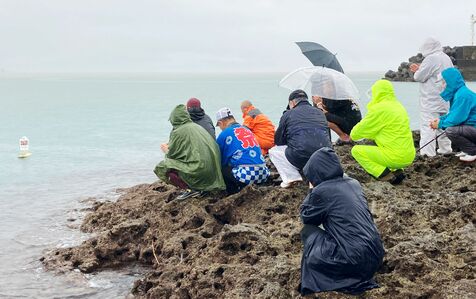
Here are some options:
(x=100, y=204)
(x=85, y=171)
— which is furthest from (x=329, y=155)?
(x=85, y=171)

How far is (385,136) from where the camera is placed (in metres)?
10.5

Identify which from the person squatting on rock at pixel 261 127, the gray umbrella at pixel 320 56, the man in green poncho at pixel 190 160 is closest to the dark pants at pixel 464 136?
the gray umbrella at pixel 320 56

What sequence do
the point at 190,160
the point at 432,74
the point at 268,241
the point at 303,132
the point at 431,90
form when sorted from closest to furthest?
the point at 268,241
the point at 303,132
the point at 190,160
the point at 432,74
the point at 431,90

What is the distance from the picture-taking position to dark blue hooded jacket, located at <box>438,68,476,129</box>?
428 inches

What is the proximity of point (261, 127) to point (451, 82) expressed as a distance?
158 inches

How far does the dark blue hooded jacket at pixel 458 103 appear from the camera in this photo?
1088 cm

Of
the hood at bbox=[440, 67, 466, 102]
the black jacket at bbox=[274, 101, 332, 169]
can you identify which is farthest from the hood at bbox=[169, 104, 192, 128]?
the hood at bbox=[440, 67, 466, 102]

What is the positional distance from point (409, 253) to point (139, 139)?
91.7ft

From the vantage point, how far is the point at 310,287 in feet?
21.1

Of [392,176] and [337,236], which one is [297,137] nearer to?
[392,176]

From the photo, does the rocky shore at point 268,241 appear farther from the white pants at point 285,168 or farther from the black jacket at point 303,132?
the black jacket at point 303,132

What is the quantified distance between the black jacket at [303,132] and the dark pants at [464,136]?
2.32 metres

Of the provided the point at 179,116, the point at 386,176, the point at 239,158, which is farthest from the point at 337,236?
the point at 179,116

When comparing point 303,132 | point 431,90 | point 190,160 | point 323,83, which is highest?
point 323,83
